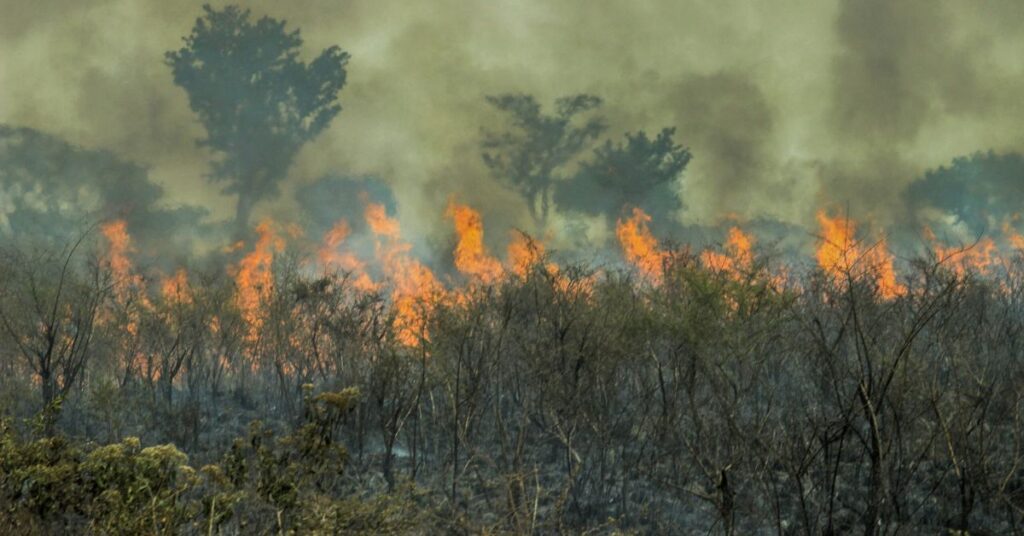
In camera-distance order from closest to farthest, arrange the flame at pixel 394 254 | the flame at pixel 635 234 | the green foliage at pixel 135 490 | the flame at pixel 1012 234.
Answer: the green foliage at pixel 135 490 → the flame at pixel 1012 234 → the flame at pixel 635 234 → the flame at pixel 394 254

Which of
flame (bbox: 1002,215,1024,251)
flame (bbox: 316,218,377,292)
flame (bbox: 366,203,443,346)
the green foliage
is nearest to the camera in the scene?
the green foliage

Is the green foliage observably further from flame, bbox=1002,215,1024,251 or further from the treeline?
flame, bbox=1002,215,1024,251

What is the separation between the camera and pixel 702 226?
6744cm

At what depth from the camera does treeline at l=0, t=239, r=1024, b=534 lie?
25.2 ft

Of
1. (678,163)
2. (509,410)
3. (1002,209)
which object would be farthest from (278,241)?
(1002,209)

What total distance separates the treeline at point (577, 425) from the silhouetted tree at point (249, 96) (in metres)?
29.4

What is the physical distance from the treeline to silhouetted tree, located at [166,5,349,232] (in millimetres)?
29353

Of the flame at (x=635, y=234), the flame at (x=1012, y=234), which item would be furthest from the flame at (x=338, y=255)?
the flame at (x=1012, y=234)

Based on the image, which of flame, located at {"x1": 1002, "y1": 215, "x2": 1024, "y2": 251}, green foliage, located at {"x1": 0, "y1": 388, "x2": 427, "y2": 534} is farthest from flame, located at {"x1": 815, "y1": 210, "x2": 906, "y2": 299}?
flame, located at {"x1": 1002, "y1": 215, "x2": 1024, "y2": 251}

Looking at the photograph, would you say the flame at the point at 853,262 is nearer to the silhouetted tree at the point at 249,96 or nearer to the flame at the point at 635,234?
the flame at the point at 635,234

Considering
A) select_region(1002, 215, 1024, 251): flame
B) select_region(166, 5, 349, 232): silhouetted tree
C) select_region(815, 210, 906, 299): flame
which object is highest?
select_region(166, 5, 349, 232): silhouetted tree

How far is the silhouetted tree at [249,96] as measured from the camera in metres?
60.9

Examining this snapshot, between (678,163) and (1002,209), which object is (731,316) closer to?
(678,163)

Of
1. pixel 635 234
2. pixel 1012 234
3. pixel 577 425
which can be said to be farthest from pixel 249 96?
pixel 1012 234
